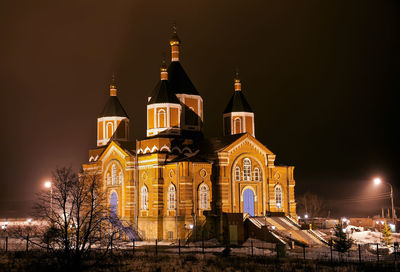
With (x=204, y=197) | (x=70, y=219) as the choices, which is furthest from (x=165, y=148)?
(x=70, y=219)

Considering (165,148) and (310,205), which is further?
(310,205)

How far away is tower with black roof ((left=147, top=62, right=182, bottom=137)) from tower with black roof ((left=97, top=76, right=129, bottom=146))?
7693 millimetres

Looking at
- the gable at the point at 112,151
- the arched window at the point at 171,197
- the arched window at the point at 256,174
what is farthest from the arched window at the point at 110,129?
the arched window at the point at 256,174

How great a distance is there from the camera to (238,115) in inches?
2306

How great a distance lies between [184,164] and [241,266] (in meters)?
18.7

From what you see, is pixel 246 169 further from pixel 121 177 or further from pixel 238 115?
pixel 121 177

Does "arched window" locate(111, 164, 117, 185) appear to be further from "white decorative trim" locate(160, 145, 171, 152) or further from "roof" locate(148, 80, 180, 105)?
"roof" locate(148, 80, 180, 105)

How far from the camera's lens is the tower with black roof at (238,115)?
58438 millimetres

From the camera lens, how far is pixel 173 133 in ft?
177

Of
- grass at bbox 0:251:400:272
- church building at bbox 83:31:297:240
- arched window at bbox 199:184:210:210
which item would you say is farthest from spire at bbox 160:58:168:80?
grass at bbox 0:251:400:272

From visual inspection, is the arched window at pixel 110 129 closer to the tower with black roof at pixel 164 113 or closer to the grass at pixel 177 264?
the tower with black roof at pixel 164 113

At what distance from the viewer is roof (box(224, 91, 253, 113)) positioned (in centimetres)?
5878

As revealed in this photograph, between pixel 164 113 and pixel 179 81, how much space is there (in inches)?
213

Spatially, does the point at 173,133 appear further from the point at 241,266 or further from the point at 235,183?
the point at 241,266
